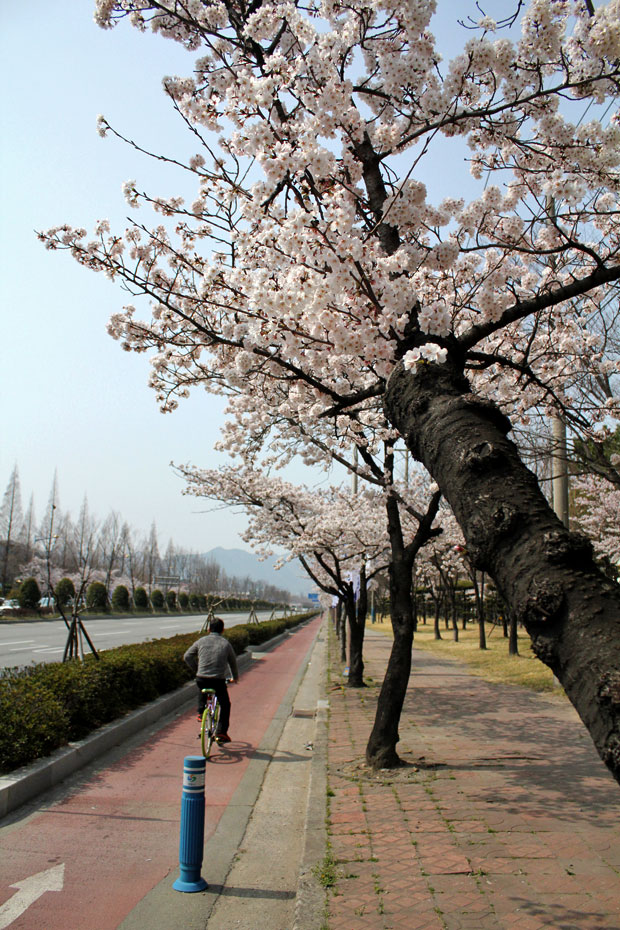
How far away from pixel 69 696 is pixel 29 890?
3539mm

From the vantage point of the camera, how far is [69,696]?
25.1 ft

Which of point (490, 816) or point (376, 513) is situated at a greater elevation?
point (376, 513)

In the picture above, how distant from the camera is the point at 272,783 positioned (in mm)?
7434

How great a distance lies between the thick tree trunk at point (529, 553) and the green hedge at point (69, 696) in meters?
5.21

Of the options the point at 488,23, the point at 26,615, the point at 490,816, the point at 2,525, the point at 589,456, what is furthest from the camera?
the point at 2,525

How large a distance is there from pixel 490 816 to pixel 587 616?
4.44 m

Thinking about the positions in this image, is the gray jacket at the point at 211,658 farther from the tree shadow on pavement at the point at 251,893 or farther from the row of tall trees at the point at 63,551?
the row of tall trees at the point at 63,551

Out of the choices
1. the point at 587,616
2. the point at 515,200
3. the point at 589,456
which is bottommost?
the point at 587,616

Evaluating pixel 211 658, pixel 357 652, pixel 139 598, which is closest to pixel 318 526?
pixel 357 652

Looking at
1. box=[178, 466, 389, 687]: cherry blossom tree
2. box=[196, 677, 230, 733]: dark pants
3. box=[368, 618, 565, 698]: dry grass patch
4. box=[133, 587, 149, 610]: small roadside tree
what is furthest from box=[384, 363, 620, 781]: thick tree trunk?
box=[133, 587, 149, 610]: small roadside tree

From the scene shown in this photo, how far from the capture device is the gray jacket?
8.79 meters

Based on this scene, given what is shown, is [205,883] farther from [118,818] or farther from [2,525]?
[2,525]

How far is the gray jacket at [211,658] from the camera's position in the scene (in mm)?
8789

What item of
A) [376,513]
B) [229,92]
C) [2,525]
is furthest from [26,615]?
[229,92]
